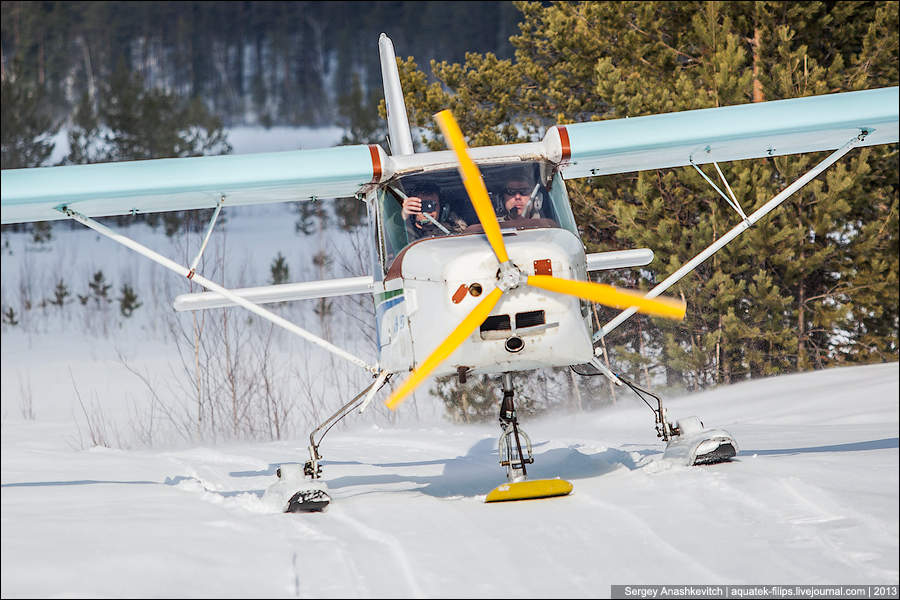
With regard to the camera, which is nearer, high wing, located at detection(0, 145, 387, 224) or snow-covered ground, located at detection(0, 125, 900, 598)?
snow-covered ground, located at detection(0, 125, 900, 598)

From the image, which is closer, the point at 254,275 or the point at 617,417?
the point at 617,417

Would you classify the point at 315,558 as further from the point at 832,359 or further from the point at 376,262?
the point at 832,359

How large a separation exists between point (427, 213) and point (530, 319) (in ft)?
4.01

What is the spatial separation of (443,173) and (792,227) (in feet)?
25.3

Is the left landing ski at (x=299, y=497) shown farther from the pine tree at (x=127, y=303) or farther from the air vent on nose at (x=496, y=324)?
the pine tree at (x=127, y=303)

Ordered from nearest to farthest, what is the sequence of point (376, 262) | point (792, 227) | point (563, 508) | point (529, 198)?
1. point (563, 508)
2. point (529, 198)
3. point (376, 262)
4. point (792, 227)

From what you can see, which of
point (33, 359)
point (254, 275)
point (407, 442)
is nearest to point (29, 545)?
point (407, 442)

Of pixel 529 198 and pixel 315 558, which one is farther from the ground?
pixel 529 198

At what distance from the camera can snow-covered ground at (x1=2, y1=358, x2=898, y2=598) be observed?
3.77m

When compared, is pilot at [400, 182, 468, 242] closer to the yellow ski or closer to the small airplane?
the small airplane

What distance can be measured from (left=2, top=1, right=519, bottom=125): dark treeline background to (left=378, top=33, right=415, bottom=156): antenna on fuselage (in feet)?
178

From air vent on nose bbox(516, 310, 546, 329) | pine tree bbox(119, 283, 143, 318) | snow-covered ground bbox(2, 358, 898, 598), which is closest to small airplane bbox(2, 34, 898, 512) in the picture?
air vent on nose bbox(516, 310, 546, 329)

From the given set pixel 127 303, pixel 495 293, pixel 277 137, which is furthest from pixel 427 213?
pixel 277 137

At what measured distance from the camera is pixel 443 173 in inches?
251
